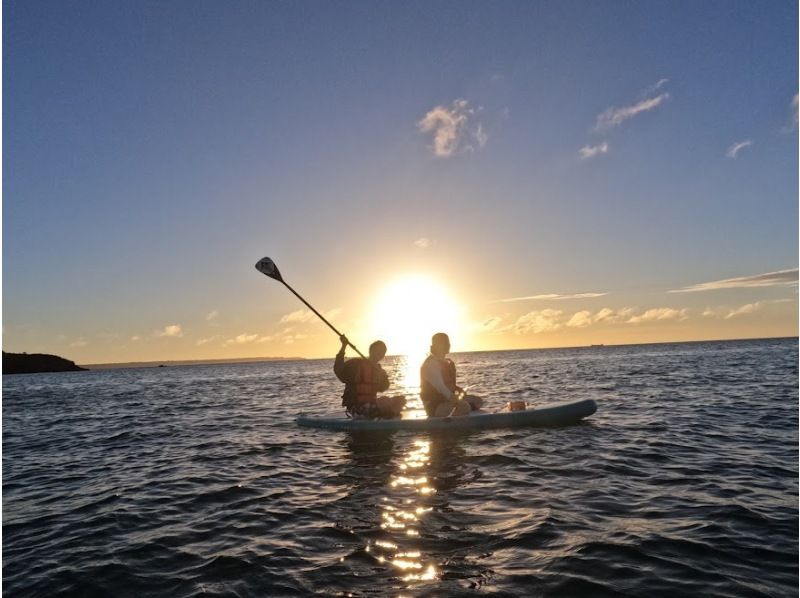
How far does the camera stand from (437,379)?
13.5 meters

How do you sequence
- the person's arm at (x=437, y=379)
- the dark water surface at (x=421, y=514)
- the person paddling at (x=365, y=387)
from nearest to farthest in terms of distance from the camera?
the dark water surface at (x=421, y=514) < the person's arm at (x=437, y=379) < the person paddling at (x=365, y=387)

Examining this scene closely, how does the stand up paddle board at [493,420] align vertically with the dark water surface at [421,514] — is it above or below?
above

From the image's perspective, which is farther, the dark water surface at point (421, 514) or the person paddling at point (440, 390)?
the person paddling at point (440, 390)

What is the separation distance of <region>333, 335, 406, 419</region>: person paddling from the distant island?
153886 mm

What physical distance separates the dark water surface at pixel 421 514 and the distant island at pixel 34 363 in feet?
503

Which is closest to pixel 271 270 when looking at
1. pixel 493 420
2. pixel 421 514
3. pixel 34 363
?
pixel 493 420

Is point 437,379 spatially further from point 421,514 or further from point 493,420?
point 421,514

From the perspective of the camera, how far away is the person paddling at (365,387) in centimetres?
1399

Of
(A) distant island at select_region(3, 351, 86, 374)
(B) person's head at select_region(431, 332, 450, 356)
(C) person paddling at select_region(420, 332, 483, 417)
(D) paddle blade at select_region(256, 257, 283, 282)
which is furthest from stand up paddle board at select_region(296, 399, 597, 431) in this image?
(A) distant island at select_region(3, 351, 86, 374)

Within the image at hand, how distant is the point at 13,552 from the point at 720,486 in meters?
10.0

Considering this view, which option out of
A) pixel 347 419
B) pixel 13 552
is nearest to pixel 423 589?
pixel 13 552

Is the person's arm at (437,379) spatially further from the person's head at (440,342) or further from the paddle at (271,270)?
the paddle at (271,270)

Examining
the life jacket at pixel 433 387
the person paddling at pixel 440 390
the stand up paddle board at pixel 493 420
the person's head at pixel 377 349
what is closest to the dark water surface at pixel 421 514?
the stand up paddle board at pixel 493 420

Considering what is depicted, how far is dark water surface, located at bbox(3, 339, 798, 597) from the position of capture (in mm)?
5082
